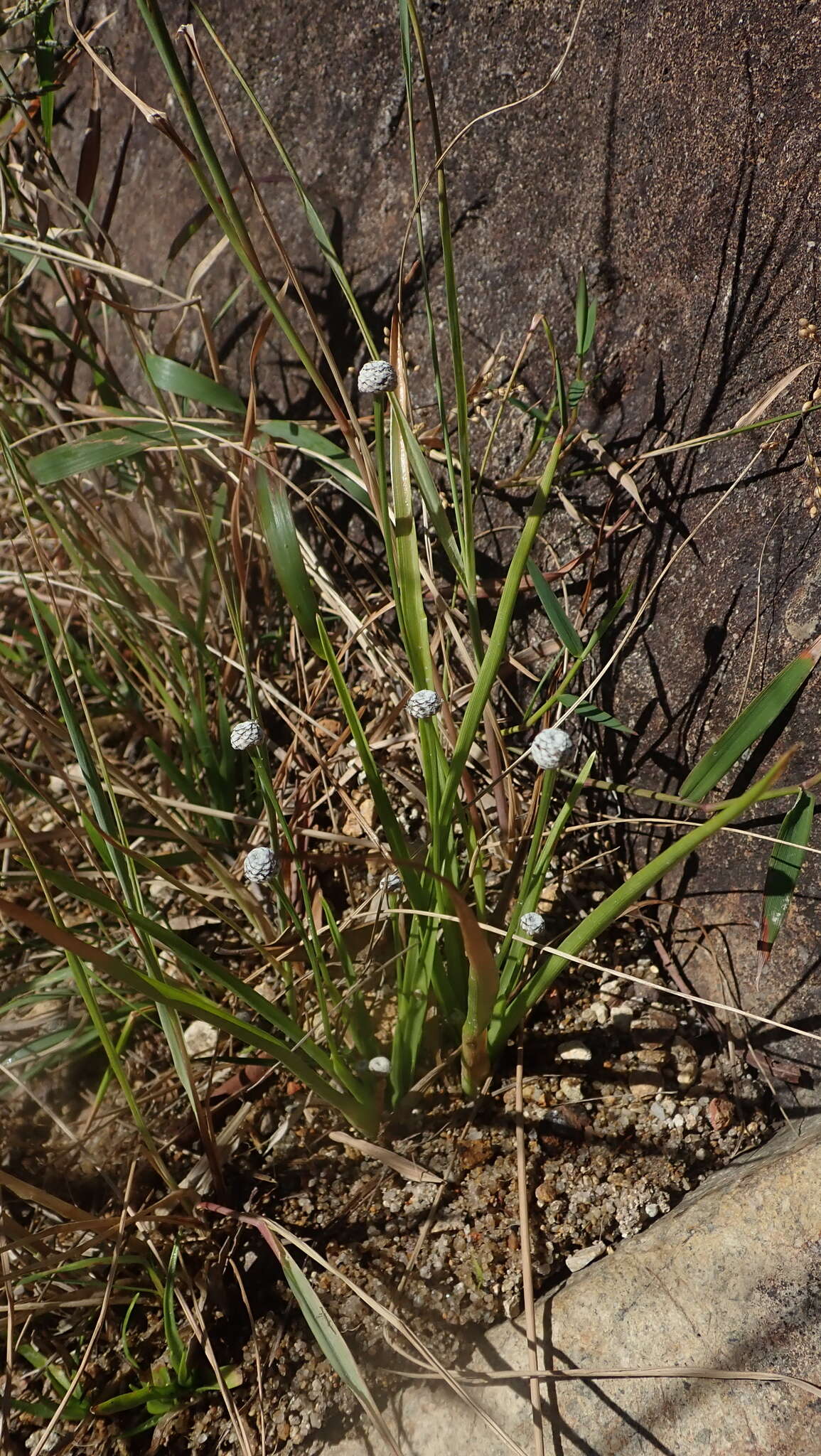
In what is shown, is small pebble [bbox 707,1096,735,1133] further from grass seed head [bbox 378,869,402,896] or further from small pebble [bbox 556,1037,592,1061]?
grass seed head [bbox 378,869,402,896]

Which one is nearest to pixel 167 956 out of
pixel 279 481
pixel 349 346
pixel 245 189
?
pixel 279 481

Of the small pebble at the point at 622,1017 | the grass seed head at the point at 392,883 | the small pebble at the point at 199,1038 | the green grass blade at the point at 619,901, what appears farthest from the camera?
the small pebble at the point at 199,1038

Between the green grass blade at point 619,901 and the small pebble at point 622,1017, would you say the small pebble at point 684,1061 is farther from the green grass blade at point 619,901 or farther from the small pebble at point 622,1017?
the green grass blade at point 619,901

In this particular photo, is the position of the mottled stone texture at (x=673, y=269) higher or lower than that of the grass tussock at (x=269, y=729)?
higher

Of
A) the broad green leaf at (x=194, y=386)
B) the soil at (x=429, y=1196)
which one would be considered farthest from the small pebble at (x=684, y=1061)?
the broad green leaf at (x=194, y=386)

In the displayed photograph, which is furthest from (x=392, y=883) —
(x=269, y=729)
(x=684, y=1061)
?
(x=269, y=729)

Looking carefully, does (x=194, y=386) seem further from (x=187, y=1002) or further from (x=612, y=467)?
(x=187, y=1002)

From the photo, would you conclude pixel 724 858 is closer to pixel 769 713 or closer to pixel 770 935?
pixel 770 935
